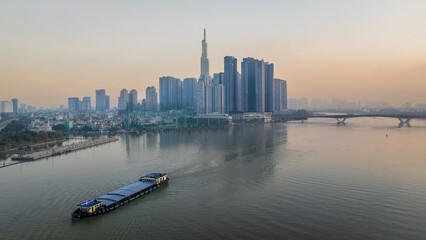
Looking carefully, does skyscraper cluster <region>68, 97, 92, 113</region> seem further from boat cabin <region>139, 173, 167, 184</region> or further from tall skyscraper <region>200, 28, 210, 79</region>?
boat cabin <region>139, 173, 167, 184</region>

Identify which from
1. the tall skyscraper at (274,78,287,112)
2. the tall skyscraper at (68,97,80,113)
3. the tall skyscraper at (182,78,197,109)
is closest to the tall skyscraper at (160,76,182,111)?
the tall skyscraper at (182,78,197,109)

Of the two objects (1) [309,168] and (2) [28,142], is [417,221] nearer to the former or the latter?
(1) [309,168]

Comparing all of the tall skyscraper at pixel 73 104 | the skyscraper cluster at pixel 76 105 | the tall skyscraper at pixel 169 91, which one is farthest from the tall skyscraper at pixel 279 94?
the tall skyscraper at pixel 73 104

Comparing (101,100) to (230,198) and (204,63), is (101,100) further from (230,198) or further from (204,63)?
(230,198)

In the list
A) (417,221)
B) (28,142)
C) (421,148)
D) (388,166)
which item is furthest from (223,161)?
(28,142)

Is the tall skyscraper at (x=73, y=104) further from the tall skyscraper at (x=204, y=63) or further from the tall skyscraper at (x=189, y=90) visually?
the tall skyscraper at (x=204, y=63)

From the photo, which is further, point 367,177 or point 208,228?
point 367,177

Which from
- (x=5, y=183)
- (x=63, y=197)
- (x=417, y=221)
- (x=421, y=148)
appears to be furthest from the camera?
(x=421, y=148)
